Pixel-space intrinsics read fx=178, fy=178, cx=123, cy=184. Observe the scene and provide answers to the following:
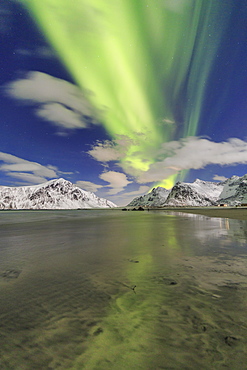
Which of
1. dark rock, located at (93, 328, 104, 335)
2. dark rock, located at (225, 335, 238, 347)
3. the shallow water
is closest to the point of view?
the shallow water

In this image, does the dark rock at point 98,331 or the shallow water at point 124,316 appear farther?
the dark rock at point 98,331

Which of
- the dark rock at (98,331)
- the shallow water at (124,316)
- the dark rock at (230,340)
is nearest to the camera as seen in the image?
the shallow water at (124,316)

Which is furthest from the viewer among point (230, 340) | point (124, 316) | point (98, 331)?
point (124, 316)

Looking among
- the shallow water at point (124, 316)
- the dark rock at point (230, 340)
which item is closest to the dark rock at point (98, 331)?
the shallow water at point (124, 316)

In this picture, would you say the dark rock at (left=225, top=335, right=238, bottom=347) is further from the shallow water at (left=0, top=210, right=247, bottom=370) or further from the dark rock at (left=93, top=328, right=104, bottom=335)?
the dark rock at (left=93, top=328, right=104, bottom=335)

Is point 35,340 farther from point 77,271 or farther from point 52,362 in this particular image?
point 77,271

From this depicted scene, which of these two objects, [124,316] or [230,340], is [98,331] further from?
[230,340]

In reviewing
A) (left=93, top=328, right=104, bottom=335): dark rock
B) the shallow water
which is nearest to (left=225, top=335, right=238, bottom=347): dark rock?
the shallow water

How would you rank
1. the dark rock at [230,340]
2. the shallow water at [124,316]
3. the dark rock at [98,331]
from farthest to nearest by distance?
the dark rock at [98,331] → the dark rock at [230,340] → the shallow water at [124,316]

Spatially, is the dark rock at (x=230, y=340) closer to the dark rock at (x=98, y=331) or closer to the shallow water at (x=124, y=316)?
the shallow water at (x=124, y=316)

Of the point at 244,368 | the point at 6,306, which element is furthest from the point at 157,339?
the point at 6,306

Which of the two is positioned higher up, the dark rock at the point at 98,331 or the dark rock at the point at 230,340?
the dark rock at the point at 230,340

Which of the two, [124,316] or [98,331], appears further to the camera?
[124,316]

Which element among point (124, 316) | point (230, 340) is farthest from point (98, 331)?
point (230, 340)
